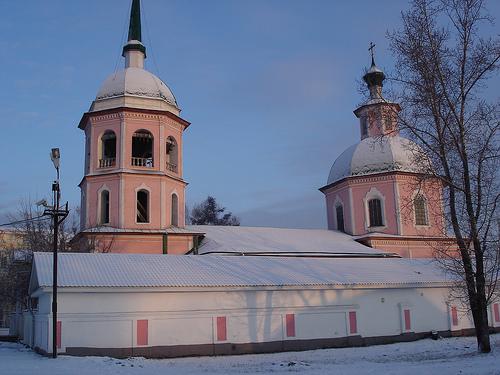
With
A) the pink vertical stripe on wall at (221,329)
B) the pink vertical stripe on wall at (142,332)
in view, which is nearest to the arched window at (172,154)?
the pink vertical stripe on wall at (221,329)

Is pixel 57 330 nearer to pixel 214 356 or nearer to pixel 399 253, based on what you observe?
pixel 214 356

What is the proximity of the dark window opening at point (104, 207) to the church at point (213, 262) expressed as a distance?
0.07 meters

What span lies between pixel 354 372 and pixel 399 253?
20.8 metres

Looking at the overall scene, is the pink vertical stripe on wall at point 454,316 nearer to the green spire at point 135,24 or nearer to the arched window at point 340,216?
the arched window at point 340,216

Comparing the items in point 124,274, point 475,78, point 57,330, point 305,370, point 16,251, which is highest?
point 475,78

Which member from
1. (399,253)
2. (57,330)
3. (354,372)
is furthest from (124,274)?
(399,253)

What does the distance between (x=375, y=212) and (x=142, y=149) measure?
14.9 meters

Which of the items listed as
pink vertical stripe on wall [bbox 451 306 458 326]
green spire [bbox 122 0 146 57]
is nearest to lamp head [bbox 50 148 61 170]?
green spire [bbox 122 0 146 57]

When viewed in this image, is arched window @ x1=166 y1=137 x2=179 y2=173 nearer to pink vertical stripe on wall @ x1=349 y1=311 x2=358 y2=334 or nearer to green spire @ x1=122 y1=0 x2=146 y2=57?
green spire @ x1=122 y1=0 x2=146 y2=57

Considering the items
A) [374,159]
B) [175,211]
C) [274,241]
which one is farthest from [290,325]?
[374,159]

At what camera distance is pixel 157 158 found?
95.5 ft

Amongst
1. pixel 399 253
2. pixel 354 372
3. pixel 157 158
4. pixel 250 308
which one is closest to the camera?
pixel 354 372

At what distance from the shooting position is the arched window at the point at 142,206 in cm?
2873

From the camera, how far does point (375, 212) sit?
117 ft
